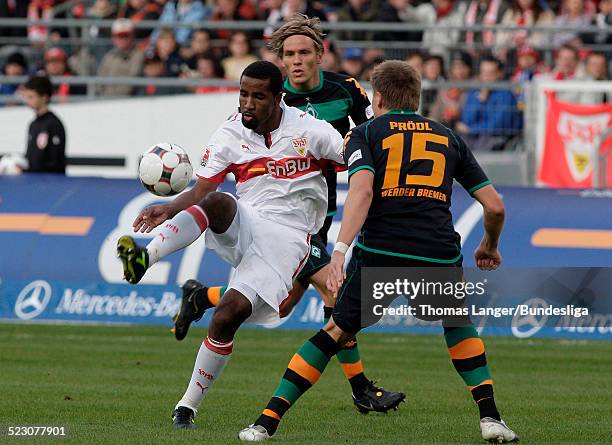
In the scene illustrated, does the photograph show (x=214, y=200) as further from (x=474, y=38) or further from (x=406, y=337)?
(x=474, y=38)

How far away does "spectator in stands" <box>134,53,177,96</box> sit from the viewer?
20188 mm

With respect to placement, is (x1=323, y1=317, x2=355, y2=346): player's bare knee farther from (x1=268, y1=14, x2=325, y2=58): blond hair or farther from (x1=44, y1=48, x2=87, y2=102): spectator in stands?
(x1=44, y1=48, x2=87, y2=102): spectator in stands

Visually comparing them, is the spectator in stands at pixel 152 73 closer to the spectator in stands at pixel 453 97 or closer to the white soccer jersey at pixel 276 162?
the spectator in stands at pixel 453 97

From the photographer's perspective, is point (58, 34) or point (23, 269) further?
point (58, 34)

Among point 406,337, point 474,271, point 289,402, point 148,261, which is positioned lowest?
point 406,337

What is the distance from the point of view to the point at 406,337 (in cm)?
1448

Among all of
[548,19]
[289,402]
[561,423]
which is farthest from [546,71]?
[289,402]

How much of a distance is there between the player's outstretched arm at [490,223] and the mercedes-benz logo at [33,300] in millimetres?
8329

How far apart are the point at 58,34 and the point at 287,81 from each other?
13.6m

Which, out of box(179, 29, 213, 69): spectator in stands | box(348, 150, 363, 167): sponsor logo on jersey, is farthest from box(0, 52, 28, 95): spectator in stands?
box(348, 150, 363, 167): sponsor logo on jersey

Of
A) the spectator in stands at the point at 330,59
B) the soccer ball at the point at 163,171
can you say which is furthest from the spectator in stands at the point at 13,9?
the soccer ball at the point at 163,171

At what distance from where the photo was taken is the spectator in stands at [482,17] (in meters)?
19.5

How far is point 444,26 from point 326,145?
1099 cm

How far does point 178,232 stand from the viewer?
7.43 m
